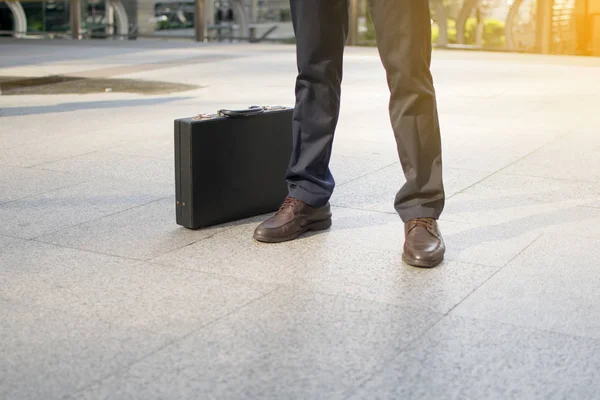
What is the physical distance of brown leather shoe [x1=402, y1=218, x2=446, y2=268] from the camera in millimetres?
2865

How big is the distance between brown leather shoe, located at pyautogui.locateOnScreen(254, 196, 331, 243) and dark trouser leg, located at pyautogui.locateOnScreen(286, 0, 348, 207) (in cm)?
3

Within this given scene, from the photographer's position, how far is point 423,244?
9.50 feet

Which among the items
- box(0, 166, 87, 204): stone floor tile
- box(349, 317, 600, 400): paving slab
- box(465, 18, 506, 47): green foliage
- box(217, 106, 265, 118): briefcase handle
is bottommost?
box(349, 317, 600, 400): paving slab

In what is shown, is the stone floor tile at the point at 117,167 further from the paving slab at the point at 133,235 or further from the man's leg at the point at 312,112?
the man's leg at the point at 312,112

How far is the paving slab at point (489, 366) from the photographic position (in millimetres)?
1955

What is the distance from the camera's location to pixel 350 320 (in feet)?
7.85

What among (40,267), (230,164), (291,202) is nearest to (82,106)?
(230,164)

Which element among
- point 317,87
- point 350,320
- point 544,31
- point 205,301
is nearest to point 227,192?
point 317,87

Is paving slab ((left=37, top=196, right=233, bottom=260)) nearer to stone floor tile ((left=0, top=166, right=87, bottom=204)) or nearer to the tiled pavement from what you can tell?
the tiled pavement

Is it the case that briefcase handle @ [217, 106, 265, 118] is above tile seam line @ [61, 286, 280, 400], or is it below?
above

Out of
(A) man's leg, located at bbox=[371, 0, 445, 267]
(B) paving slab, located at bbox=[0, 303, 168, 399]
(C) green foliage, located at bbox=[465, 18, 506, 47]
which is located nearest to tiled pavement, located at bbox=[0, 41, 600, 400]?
(B) paving slab, located at bbox=[0, 303, 168, 399]

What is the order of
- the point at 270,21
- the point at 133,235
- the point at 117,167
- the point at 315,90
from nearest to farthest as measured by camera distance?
the point at 315,90 → the point at 133,235 → the point at 117,167 → the point at 270,21

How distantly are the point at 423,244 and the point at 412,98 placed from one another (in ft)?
1.47

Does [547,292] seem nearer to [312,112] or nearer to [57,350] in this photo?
[312,112]
